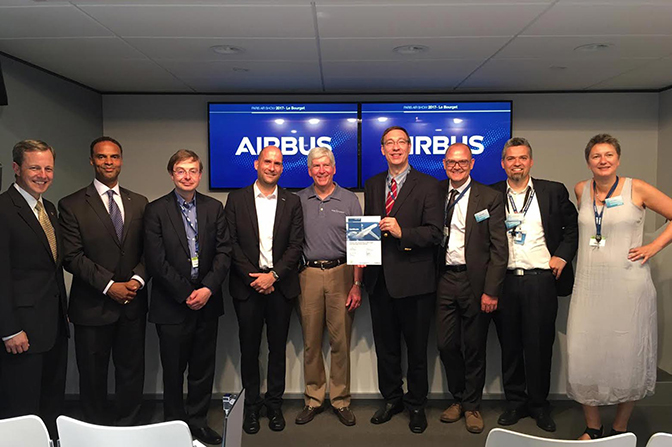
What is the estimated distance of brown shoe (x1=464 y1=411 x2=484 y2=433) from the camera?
342 centimetres

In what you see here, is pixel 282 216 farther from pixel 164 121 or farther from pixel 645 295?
pixel 164 121

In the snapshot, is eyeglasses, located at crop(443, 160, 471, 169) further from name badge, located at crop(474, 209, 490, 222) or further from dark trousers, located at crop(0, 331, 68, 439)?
dark trousers, located at crop(0, 331, 68, 439)

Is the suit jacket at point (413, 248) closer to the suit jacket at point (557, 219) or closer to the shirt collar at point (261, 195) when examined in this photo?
the suit jacket at point (557, 219)

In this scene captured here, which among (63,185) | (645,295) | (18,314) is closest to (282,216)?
(18,314)

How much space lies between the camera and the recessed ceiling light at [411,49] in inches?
147

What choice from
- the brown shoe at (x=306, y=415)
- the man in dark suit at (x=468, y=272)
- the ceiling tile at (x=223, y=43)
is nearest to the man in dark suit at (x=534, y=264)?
the man in dark suit at (x=468, y=272)

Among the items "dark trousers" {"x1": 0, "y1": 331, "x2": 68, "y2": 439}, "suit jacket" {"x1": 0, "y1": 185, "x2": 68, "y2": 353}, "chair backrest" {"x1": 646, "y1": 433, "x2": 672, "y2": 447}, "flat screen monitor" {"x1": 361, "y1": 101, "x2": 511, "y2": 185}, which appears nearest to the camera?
"chair backrest" {"x1": 646, "y1": 433, "x2": 672, "y2": 447}

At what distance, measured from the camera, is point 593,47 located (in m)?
3.75

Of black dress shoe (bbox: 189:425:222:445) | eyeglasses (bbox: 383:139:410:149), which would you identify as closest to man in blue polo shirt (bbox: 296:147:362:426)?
eyeglasses (bbox: 383:139:410:149)

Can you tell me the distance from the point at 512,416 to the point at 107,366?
2.65 m

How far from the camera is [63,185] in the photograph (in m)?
4.86

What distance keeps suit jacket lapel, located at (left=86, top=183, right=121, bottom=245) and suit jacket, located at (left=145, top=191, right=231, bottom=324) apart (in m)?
0.20

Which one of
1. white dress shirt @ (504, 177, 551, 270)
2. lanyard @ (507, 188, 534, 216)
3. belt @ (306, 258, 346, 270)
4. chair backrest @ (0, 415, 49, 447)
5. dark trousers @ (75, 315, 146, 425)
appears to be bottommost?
dark trousers @ (75, 315, 146, 425)

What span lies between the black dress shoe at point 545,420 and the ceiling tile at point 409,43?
2501mm
